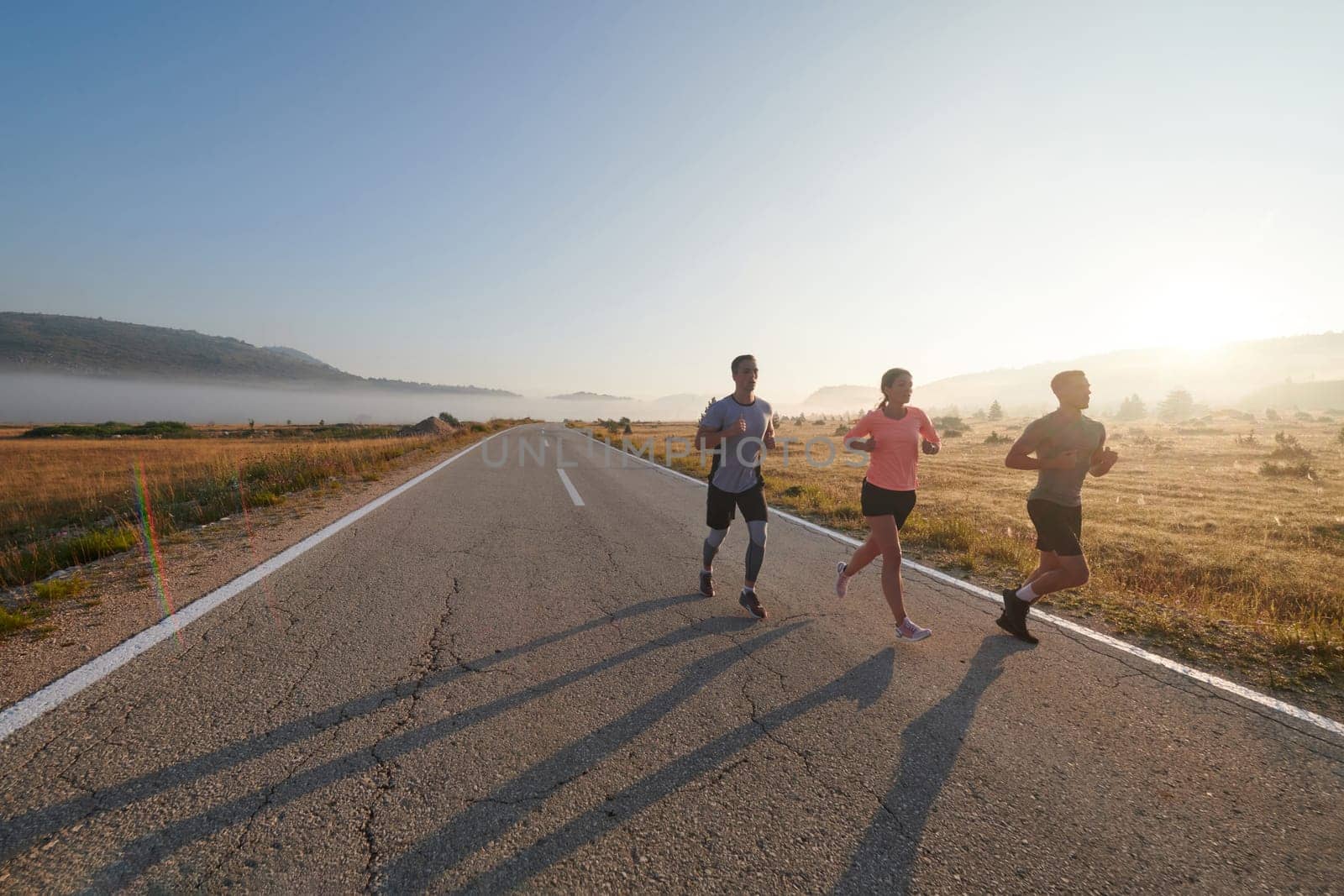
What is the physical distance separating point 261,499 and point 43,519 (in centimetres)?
578

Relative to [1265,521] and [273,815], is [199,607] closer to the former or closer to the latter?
[273,815]

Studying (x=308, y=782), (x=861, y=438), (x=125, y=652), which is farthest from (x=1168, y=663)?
(x=125, y=652)

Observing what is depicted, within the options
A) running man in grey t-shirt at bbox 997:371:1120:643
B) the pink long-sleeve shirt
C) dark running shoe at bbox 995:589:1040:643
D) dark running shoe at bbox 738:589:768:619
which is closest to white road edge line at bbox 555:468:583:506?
dark running shoe at bbox 738:589:768:619

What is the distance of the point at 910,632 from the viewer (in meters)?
3.79

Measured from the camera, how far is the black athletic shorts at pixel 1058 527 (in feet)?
12.4

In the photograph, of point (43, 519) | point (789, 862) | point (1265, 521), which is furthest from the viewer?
point (43, 519)

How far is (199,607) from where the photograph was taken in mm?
3932

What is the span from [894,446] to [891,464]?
0.44 feet

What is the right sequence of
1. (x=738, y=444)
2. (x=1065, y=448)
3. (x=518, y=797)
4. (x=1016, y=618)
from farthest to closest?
(x=738, y=444) < (x=1016, y=618) < (x=1065, y=448) < (x=518, y=797)

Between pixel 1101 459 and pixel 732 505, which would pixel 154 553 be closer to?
pixel 732 505

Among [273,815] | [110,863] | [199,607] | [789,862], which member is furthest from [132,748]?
[789,862]

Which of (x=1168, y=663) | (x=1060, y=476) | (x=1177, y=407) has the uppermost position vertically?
(x=1177, y=407)

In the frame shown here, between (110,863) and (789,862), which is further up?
(110,863)

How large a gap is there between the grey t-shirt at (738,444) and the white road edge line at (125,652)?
3.94m
